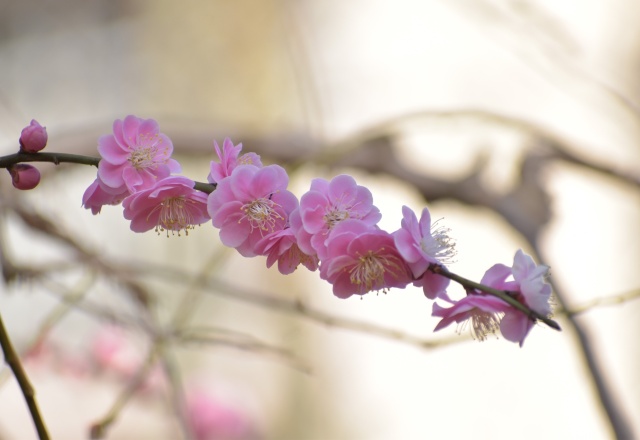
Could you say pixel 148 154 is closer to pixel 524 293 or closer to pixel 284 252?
pixel 284 252

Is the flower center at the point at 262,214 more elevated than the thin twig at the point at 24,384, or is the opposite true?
the flower center at the point at 262,214

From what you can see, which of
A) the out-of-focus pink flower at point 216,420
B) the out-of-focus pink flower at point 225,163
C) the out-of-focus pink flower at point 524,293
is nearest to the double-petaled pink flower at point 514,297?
the out-of-focus pink flower at point 524,293

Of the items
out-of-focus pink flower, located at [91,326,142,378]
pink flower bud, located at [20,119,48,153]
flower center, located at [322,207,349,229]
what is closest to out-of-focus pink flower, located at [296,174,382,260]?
flower center, located at [322,207,349,229]

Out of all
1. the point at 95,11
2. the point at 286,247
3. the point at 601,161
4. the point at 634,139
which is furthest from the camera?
the point at 95,11

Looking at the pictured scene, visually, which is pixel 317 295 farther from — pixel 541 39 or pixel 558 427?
pixel 541 39

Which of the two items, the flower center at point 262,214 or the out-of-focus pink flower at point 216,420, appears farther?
the out-of-focus pink flower at point 216,420

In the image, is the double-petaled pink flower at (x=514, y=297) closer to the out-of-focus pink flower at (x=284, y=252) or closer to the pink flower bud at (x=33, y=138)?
the out-of-focus pink flower at (x=284, y=252)

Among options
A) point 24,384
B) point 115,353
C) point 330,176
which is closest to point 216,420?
point 115,353

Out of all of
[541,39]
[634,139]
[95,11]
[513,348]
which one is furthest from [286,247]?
[95,11]
